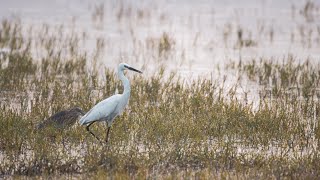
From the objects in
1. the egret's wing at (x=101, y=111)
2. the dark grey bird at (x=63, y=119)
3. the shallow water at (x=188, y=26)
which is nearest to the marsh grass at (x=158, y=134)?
the dark grey bird at (x=63, y=119)

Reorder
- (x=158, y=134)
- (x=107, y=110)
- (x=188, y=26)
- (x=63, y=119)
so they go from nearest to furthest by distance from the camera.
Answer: (x=158, y=134), (x=107, y=110), (x=63, y=119), (x=188, y=26)

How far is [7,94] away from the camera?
11086mm

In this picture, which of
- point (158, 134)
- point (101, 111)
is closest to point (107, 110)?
point (101, 111)

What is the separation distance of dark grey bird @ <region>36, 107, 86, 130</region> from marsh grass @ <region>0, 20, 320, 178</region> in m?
0.11

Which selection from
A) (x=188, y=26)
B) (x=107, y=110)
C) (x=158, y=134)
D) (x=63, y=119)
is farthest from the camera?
(x=188, y=26)

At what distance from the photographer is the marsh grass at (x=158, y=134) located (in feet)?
23.7

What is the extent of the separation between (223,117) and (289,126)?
85 cm

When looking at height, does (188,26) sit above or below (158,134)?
above

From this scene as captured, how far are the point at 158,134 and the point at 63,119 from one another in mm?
1300

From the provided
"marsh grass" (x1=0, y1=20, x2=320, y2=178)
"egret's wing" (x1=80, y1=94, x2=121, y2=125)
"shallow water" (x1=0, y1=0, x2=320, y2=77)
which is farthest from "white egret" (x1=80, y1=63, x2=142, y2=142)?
"shallow water" (x1=0, y1=0, x2=320, y2=77)

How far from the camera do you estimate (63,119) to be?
8.84m

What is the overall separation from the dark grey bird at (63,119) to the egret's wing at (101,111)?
44 centimetres

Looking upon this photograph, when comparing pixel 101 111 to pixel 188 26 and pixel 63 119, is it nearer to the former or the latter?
pixel 63 119

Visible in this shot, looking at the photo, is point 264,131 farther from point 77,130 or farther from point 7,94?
point 7,94
